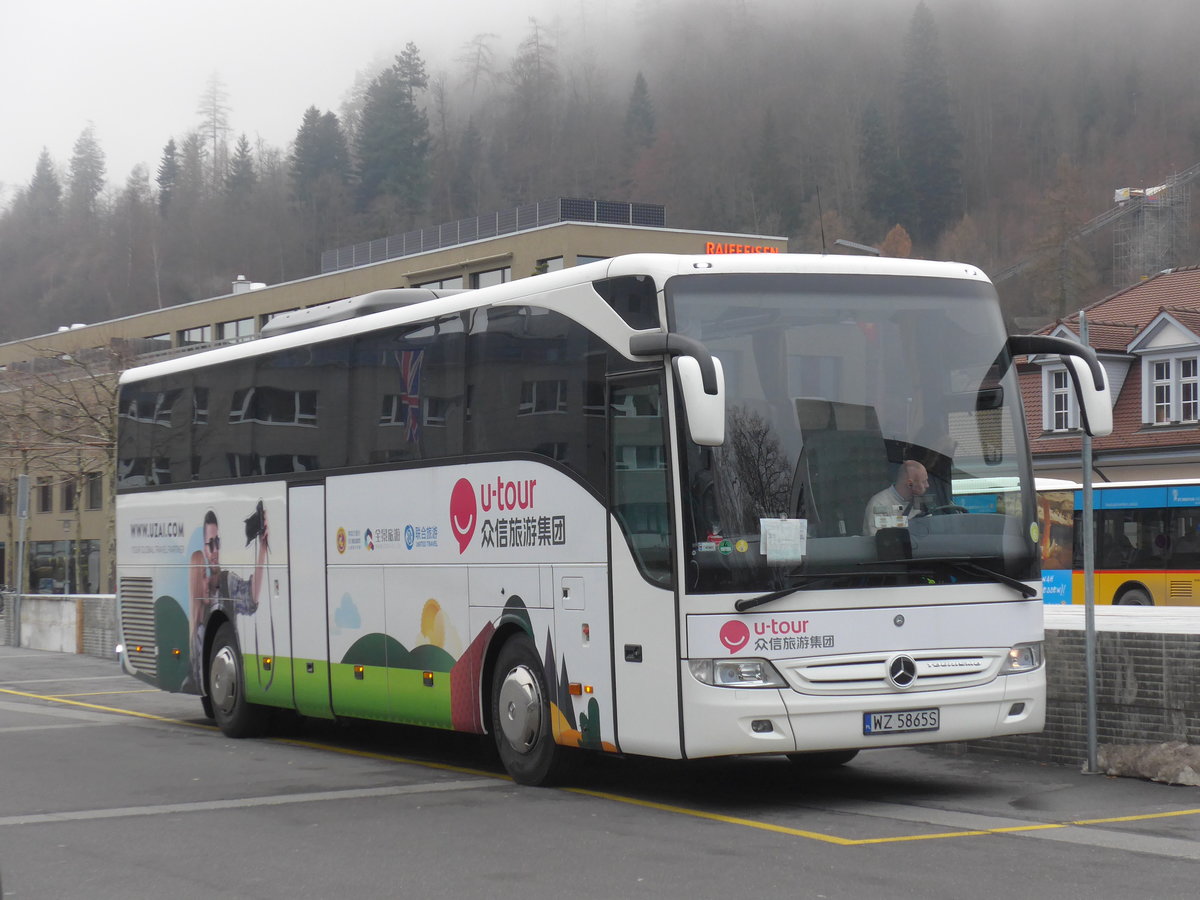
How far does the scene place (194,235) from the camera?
4564 inches

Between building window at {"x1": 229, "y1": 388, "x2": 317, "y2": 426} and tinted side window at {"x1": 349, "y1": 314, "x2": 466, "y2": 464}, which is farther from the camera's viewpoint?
building window at {"x1": 229, "y1": 388, "x2": 317, "y2": 426}

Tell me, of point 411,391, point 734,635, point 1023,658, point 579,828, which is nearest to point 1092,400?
point 1023,658

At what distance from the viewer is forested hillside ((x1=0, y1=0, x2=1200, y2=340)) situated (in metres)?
104

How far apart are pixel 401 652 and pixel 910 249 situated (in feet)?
299

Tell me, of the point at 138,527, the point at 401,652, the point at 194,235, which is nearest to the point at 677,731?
the point at 401,652

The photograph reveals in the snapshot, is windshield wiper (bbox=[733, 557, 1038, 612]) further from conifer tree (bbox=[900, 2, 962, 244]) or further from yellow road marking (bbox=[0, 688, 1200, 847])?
conifer tree (bbox=[900, 2, 962, 244])

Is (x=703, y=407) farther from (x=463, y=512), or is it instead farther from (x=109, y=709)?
(x=109, y=709)

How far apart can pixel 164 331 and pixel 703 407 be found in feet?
238

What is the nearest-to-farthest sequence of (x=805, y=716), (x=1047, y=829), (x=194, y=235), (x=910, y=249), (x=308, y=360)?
(x=1047, y=829) → (x=805, y=716) → (x=308, y=360) → (x=910, y=249) → (x=194, y=235)

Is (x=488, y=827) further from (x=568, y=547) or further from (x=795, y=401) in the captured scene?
(x=795, y=401)

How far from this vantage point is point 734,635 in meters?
9.73

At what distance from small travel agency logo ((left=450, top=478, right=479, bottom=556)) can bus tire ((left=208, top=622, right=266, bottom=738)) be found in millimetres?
4458

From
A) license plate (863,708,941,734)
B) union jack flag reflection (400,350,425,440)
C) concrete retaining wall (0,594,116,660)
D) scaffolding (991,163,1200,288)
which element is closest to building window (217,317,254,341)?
concrete retaining wall (0,594,116,660)

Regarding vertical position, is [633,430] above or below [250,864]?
above
